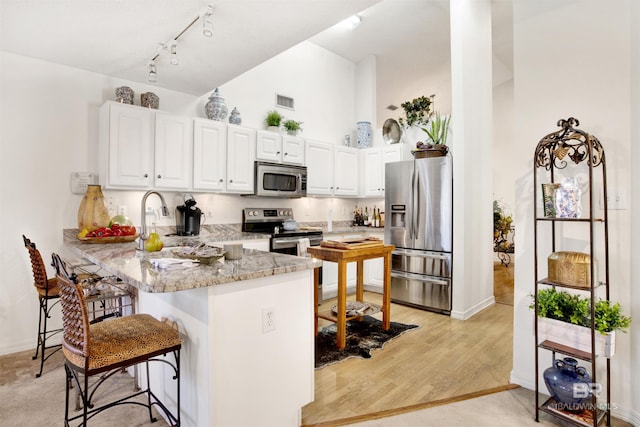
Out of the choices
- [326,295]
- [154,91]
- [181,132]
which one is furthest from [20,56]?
[326,295]

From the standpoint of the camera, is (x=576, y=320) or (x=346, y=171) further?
(x=346, y=171)

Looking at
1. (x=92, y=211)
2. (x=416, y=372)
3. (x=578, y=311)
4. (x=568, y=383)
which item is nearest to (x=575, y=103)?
(x=578, y=311)

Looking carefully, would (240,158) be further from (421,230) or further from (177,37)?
(421,230)

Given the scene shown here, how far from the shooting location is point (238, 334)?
5.14ft

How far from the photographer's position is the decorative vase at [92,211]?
3.08 metres

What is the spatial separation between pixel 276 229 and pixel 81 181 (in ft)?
6.65

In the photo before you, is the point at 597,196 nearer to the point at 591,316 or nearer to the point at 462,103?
the point at 591,316

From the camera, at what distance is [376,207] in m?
5.57

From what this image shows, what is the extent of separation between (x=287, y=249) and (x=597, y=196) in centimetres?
297

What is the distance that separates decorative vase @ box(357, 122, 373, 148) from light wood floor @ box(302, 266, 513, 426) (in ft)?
10.1

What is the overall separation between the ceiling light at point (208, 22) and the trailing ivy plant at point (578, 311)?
278 centimetres

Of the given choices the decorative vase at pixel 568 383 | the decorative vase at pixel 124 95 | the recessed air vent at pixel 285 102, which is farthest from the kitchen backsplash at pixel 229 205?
the decorative vase at pixel 568 383

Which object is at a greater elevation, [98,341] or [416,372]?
[98,341]

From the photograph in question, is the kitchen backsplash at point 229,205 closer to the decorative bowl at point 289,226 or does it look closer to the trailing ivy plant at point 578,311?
the decorative bowl at point 289,226
